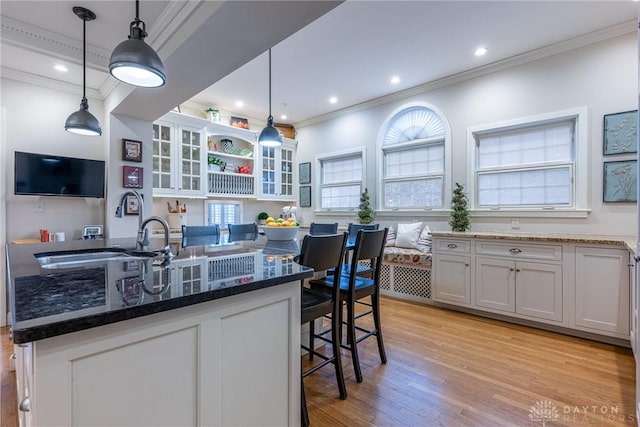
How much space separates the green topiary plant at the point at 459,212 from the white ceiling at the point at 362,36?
1583 millimetres

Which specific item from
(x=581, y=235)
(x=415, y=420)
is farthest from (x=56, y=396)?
(x=581, y=235)

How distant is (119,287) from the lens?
1.01 meters

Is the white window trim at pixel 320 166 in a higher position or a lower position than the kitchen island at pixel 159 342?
higher

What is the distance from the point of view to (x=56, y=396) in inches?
29.0

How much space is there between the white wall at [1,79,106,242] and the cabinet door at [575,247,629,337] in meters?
5.20

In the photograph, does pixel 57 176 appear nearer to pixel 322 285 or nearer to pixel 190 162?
pixel 190 162

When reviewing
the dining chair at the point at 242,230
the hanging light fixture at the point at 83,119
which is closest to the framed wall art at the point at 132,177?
the hanging light fixture at the point at 83,119

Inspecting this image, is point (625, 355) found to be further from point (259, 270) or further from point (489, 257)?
point (259, 270)

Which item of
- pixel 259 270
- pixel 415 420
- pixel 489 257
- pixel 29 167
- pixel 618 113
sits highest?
pixel 618 113

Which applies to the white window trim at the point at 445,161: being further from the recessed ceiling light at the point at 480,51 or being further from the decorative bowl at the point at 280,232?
the decorative bowl at the point at 280,232

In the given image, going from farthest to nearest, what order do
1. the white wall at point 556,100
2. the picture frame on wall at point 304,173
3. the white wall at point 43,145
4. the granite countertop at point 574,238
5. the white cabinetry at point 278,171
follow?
the picture frame on wall at point 304,173
the white cabinetry at point 278,171
the white wall at point 43,145
the white wall at point 556,100
the granite countertop at point 574,238

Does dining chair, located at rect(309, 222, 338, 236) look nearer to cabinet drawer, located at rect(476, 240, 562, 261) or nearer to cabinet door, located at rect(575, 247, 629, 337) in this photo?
cabinet drawer, located at rect(476, 240, 562, 261)

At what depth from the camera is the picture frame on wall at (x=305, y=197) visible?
19.3 feet

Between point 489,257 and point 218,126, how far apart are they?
4.25m
